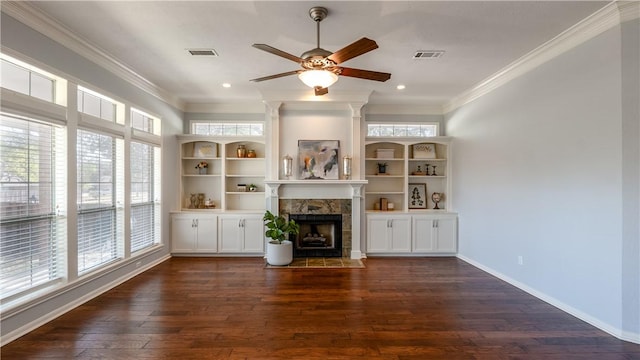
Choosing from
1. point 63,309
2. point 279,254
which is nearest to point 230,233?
point 279,254

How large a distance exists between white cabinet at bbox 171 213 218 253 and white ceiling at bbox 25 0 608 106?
8.02ft

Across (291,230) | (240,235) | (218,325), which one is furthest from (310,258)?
(218,325)

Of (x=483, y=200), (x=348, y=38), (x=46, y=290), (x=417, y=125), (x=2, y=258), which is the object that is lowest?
(x=46, y=290)

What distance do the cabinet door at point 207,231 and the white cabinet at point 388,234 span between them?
281 centimetres

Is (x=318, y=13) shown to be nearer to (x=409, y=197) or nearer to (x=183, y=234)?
(x=409, y=197)

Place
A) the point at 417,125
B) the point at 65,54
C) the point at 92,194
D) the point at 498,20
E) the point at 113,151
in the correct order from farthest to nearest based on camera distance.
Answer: the point at 417,125, the point at 113,151, the point at 92,194, the point at 65,54, the point at 498,20

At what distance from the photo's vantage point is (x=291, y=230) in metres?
4.89

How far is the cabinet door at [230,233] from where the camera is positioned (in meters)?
5.33

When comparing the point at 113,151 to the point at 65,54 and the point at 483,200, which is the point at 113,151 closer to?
the point at 65,54

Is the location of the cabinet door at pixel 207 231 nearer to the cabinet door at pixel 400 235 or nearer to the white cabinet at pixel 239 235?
the white cabinet at pixel 239 235

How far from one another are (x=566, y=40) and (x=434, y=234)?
11.3 feet

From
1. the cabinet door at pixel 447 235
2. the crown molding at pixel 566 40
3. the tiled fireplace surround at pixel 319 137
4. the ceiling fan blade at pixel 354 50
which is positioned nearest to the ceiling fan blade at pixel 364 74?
the ceiling fan blade at pixel 354 50

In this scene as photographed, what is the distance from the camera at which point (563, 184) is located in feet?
10.4

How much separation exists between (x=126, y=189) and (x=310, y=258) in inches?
120
